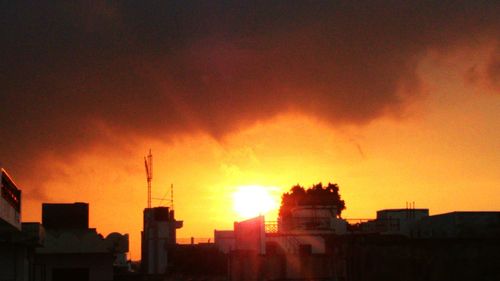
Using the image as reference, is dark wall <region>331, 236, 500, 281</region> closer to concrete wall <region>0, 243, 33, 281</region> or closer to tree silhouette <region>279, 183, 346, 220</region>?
concrete wall <region>0, 243, 33, 281</region>

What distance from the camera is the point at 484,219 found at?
34906mm

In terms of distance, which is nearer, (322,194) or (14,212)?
(14,212)

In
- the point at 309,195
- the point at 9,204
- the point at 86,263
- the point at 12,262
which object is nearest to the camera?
the point at 9,204

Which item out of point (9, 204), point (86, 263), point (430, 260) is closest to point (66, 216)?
point (86, 263)

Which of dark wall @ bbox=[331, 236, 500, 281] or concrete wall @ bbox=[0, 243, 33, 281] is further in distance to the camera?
dark wall @ bbox=[331, 236, 500, 281]

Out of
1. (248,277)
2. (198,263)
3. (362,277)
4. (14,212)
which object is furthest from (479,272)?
(198,263)

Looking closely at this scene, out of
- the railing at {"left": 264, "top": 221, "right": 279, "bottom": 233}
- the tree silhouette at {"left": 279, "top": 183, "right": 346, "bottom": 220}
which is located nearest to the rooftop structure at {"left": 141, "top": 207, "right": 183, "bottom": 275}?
the railing at {"left": 264, "top": 221, "right": 279, "bottom": 233}

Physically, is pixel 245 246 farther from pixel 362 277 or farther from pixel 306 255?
pixel 362 277

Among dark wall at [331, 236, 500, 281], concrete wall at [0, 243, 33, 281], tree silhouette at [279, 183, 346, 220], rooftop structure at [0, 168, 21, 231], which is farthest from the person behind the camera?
tree silhouette at [279, 183, 346, 220]

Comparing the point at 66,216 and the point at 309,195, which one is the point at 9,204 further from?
the point at 309,195

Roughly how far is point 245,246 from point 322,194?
5492 centimetres

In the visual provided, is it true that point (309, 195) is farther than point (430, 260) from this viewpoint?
Yes

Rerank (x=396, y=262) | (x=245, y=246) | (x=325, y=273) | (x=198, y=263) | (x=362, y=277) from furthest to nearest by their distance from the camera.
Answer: (x=198, y=263) < (x=245, y=246) < (x=325, y=273) < (x=362, y=277) < (x=396, y=262)

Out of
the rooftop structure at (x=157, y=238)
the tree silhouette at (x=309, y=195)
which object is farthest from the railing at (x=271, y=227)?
the tree silhouette at (x=309, y=195)
